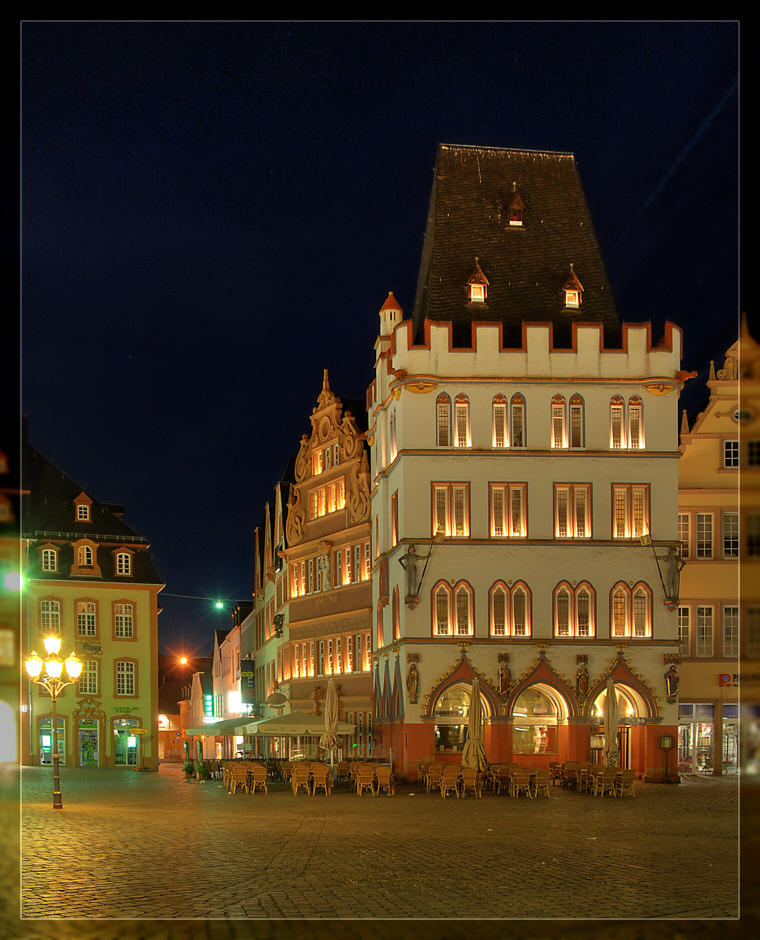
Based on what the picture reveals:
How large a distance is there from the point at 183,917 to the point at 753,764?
7.05m

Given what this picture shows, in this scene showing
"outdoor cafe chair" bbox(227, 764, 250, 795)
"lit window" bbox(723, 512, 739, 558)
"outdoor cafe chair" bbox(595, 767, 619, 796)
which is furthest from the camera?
"lit window" bbox(723, 512, 739, 558)

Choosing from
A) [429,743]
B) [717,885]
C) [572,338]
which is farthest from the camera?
[572,338]

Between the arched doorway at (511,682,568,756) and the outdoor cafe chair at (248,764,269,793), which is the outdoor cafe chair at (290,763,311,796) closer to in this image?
the outdoor cafe chair at (248,764,269,793)

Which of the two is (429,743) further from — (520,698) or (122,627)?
(122,627)

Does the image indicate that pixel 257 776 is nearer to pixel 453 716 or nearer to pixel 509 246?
pixel 453 716

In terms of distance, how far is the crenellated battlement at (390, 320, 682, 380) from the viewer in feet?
180

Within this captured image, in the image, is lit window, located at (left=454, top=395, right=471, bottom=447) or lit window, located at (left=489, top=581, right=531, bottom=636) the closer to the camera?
lit window, located at (left=489, top=581, right=531, bottom=636)

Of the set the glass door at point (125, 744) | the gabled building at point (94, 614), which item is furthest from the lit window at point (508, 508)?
the glass door at point (125, 744)

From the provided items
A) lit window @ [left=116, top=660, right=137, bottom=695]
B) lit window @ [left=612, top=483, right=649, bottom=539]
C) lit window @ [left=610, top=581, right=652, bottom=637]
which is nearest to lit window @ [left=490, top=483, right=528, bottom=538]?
lit window @ [left=612, top=483, right=649, bottom=539]

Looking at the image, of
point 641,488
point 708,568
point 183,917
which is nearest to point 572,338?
point 641,488

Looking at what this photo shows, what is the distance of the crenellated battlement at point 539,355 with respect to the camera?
5500cm

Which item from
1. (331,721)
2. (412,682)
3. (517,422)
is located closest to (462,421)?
(517,422)

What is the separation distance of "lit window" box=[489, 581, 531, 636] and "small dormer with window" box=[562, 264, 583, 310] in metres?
12.6

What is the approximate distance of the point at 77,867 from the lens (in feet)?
59.7
